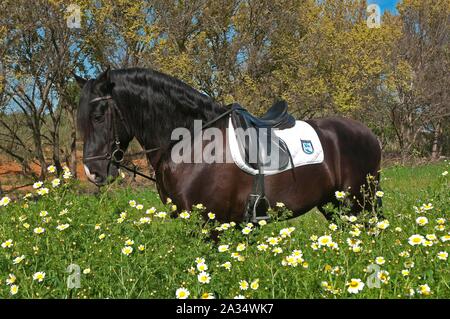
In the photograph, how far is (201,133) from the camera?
4109mm

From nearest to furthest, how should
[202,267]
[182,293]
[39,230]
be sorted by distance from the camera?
1. [182,293]
2. [202,267]
3. [39,230]

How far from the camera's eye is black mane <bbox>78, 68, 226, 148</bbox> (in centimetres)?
399

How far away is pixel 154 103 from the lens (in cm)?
402

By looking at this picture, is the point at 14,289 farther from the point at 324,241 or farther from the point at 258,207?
the point at 258,207

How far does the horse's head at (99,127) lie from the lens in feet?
12.7

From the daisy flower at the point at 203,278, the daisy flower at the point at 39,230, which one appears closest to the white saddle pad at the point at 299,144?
the daisy flower at the point at 203,278

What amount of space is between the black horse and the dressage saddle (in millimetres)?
95

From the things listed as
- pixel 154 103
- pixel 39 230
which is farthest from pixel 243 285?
pixel 154 103

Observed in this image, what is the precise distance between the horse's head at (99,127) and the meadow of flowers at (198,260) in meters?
0.35

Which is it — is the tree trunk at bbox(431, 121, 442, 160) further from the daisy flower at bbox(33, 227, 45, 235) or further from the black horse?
the daisy flower at bbox(33, 227, 45, 235)

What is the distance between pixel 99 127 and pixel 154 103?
576mm
